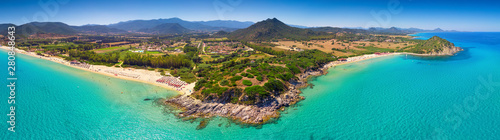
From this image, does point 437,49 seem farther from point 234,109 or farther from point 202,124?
point 202,124

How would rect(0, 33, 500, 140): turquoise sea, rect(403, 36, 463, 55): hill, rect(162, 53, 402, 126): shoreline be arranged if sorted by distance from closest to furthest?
rect(0, 33, 500, 140): turquoise sea → rect(162, 53, 402, 126): shoreline → rect(403, 36, 463, 55): hill

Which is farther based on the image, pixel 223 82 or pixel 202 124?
pixel 223 82

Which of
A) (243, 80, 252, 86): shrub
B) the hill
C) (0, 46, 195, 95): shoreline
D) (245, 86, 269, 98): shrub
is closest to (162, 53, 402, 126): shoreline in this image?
(245, 86, 269, 98): shrub

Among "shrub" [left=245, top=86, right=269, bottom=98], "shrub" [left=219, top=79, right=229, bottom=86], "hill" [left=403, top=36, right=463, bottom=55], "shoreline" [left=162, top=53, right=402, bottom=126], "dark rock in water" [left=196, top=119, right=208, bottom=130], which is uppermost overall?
"hill" [left=403, top=36, right=463, bottom=55]

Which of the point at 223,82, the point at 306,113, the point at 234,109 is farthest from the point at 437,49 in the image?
the point at 234,109

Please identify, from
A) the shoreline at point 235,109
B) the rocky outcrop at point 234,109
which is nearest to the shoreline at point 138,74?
the shoreline at point 235,109

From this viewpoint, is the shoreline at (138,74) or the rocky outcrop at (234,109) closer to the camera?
the rocky outcrop at (234,109)

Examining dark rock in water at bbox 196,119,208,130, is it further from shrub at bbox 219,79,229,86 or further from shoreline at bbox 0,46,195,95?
shoreline at bbox 0,46,195,95

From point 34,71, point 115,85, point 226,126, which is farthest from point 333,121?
point 34,71

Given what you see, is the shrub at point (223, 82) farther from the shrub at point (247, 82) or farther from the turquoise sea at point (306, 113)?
the turquoise sea at point (306, 113)
